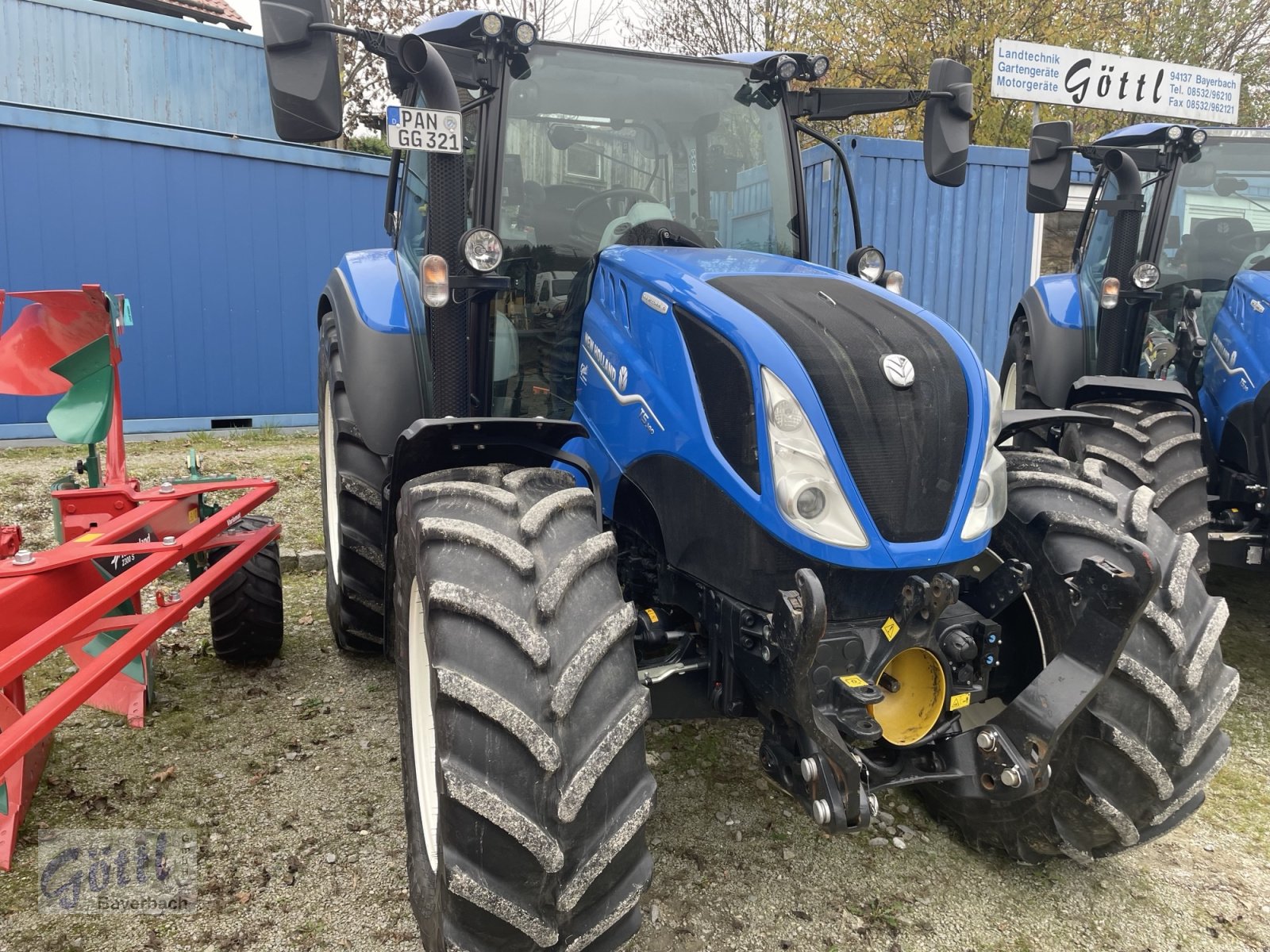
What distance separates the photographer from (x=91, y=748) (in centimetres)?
322

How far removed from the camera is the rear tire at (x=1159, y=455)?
3.71 m

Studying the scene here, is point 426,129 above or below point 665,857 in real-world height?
above

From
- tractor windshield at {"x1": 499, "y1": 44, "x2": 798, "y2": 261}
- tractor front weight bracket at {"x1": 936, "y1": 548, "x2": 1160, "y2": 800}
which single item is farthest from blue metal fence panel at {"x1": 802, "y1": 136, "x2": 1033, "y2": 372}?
tractor front weight bracket at {"x1": 936, "y1": 548, "x2": 1160, "y2": 800}

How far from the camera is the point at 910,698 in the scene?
2250 mm

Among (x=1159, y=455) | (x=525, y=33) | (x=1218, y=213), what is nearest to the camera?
(x=525, y=33)

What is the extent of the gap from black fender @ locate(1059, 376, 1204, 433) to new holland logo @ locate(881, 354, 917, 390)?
2354mm

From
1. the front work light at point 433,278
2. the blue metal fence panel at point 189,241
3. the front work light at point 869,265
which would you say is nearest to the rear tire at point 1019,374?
the front work light at point 869,265

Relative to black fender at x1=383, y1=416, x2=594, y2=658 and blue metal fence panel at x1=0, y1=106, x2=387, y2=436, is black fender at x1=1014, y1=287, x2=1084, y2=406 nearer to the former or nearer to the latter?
black fender at x1=383, y1=416, x2=594, y2=658

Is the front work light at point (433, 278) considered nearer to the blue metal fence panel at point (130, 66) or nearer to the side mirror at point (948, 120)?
the side mirror at point (948, 120)

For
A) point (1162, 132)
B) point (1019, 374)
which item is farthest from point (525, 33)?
point (1019, 374)

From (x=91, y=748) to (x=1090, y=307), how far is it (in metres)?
5.07

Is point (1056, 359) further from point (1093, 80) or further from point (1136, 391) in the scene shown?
point (1093, 80)

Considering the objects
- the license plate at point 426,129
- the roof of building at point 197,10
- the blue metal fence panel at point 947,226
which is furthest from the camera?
the roof of building at point 197,10

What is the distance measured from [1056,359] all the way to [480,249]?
12.1ft
